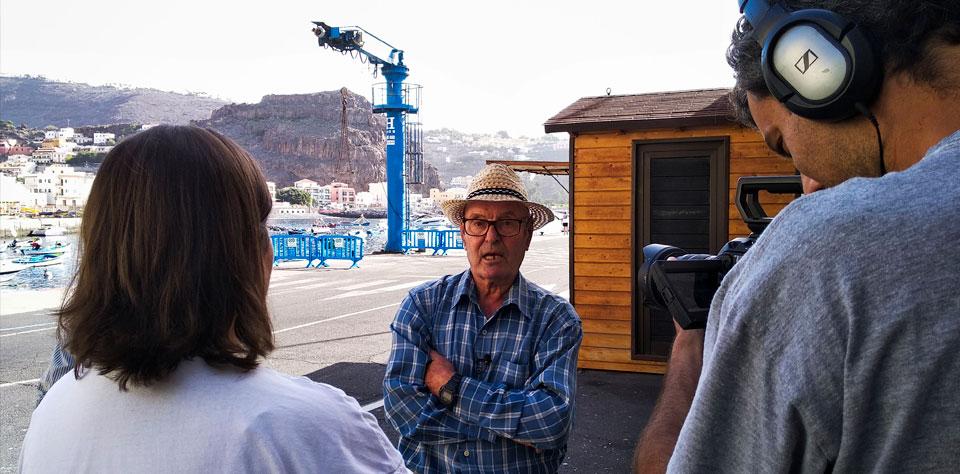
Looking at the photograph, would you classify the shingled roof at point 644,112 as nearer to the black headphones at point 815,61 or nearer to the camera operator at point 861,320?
the black headphones at point 815,61

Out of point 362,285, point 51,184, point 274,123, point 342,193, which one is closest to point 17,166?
point 51,184

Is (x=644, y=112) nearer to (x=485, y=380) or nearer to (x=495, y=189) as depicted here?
(x=495, y=189)

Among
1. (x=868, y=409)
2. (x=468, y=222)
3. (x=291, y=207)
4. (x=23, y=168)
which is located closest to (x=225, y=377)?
(x=868, y=409)

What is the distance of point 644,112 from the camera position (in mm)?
6844

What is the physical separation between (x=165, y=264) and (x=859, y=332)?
97 centimetres

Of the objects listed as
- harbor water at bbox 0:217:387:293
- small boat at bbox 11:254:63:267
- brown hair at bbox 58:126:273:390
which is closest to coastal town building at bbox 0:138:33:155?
harbor water at bbox 0:217:387:293

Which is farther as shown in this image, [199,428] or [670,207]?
[670,207]

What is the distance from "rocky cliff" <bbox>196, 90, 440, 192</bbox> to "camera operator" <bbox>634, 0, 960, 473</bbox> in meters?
160

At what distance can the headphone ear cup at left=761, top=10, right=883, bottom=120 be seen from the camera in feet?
2.46

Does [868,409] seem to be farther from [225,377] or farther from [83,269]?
[83,269]

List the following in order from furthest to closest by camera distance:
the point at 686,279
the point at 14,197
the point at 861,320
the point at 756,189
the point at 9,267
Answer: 1. the point at 14,197
2. the point at 9,267
3. the point at 756,189
4. the point at 686,279
5. the point at 861,320

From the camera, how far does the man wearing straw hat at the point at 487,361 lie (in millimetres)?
2211

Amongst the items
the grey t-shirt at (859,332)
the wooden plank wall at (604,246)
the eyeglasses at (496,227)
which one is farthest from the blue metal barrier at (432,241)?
the grey t-shirt at (859,332)

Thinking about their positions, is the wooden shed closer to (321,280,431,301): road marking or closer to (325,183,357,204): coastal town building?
(321,280,431,301): road marking
